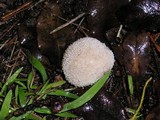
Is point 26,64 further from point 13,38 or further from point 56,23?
point 56,23

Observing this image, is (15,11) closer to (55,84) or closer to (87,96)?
(55,84)

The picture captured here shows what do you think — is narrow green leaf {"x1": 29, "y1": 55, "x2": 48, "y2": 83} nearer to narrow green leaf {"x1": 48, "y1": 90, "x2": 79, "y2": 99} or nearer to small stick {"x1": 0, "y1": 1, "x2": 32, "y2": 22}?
narrow green leaf {"x1": 48, "y1": 90, "x2": 79, "y2": 99}

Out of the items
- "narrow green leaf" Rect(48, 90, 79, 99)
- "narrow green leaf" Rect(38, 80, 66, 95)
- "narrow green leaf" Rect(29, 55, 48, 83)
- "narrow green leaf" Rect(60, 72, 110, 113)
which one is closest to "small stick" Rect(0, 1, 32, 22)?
"narrow green leaf" Rect(29, 55, 48, 83)

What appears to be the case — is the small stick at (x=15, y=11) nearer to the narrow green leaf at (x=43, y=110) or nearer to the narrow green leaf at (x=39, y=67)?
the narrow green leaf at (x=39, y=67)

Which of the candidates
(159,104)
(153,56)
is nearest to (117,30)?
(153,56)

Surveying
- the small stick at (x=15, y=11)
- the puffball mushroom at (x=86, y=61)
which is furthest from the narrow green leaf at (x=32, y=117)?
the small stick at (x=15, y=11)

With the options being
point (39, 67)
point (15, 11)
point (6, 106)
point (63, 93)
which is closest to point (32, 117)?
point (6, 106)
